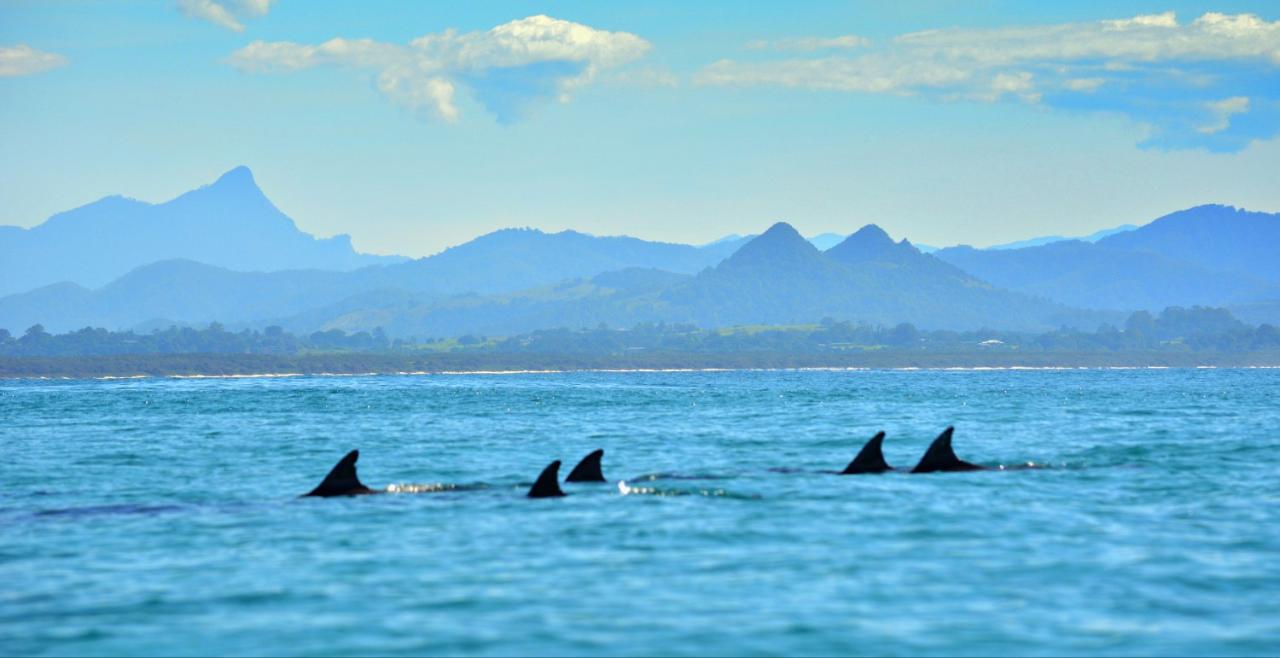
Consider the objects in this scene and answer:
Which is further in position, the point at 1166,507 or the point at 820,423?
the point at 820,423

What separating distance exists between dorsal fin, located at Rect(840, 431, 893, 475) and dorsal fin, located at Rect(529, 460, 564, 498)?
8852 mm

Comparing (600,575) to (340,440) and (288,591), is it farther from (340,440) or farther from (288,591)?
(340,440)

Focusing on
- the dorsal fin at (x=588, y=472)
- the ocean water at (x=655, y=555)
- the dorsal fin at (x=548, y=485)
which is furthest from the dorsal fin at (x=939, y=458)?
the dorsal fin at (x=548, y=485)

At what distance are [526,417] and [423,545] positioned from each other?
61660 mm

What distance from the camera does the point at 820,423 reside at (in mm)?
78562

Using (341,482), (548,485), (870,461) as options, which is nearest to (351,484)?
(341,482)

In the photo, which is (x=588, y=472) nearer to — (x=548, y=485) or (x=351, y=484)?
(x=548, y=485)

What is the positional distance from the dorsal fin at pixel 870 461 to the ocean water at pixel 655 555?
126cm

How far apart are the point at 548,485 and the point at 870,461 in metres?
9.53

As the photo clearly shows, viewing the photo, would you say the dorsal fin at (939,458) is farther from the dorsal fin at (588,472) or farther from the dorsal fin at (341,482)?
the dorsal fin at (341,482)

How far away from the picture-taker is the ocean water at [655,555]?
67.8 feet

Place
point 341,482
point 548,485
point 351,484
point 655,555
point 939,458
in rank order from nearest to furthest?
1. point 655,555
2. point 548,485
3. point 341,482
4. point 351,484
5. point 939,458

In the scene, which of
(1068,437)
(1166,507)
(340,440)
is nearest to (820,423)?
(1068,437)

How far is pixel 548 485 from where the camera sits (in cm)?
3541
